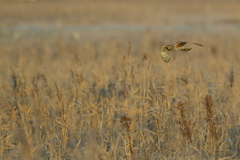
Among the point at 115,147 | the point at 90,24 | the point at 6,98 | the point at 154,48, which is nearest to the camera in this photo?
the point at 115,147

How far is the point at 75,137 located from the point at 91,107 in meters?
0.58

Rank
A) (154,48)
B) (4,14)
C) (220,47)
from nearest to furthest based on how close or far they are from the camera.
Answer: (220,47)
(154,48)
(4,14)

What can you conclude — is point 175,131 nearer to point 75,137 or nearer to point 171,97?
point 171,97

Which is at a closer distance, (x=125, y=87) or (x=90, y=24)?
(x=125, y=87)

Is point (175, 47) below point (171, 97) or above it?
above

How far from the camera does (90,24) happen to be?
1897cm

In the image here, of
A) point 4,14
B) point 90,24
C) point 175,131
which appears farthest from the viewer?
point 4,14

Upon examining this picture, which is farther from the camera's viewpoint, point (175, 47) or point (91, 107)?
point (91, 107)

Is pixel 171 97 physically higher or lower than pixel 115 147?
higher

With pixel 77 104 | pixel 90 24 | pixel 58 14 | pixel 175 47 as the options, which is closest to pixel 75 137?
pixel 77 104

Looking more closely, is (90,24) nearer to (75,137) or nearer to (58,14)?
(58,14)

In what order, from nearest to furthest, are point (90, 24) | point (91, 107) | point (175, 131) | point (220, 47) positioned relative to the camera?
point (175, 131) → point (91, 107) → point (220, 47) → point (90, 24)

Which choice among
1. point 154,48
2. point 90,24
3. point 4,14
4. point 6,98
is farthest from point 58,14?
point 6,98

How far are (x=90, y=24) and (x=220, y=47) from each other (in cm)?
1001
